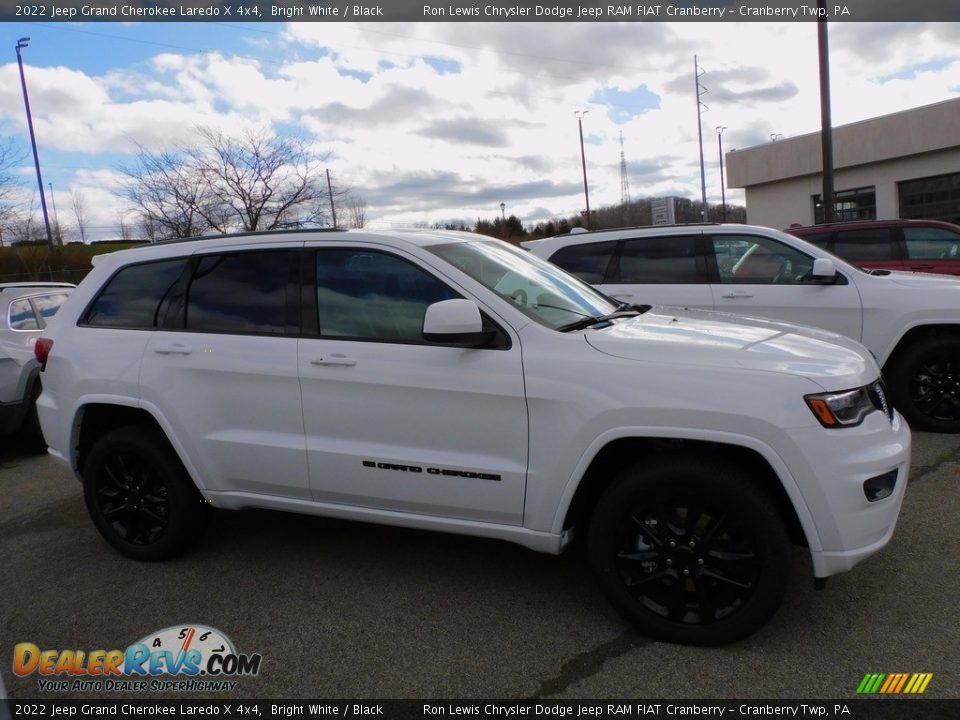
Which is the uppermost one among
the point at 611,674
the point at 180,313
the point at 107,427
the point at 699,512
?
the point at 180,313

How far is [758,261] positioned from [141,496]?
537cm

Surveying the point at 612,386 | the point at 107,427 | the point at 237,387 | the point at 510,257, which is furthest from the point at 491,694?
the point at 107,427

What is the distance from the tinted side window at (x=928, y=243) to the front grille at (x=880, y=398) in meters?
6.31

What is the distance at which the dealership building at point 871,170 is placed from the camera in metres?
25.4

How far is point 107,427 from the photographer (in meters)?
4.30

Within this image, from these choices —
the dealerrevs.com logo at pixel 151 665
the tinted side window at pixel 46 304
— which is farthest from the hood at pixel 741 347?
the tinted side window at pixel 46 304

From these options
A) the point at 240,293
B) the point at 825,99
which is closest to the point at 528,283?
the point at 240,293

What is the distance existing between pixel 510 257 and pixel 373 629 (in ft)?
6.87

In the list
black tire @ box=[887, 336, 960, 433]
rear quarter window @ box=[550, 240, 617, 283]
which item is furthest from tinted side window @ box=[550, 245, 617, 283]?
black tire @ box=[887, 336, 960, 433]

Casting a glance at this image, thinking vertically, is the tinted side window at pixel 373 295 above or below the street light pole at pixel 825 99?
below

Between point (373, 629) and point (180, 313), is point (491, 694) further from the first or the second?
point (180, 313)

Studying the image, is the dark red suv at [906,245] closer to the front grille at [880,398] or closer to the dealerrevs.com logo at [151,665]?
the front grille at [880,398]

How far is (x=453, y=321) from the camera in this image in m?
3.00
